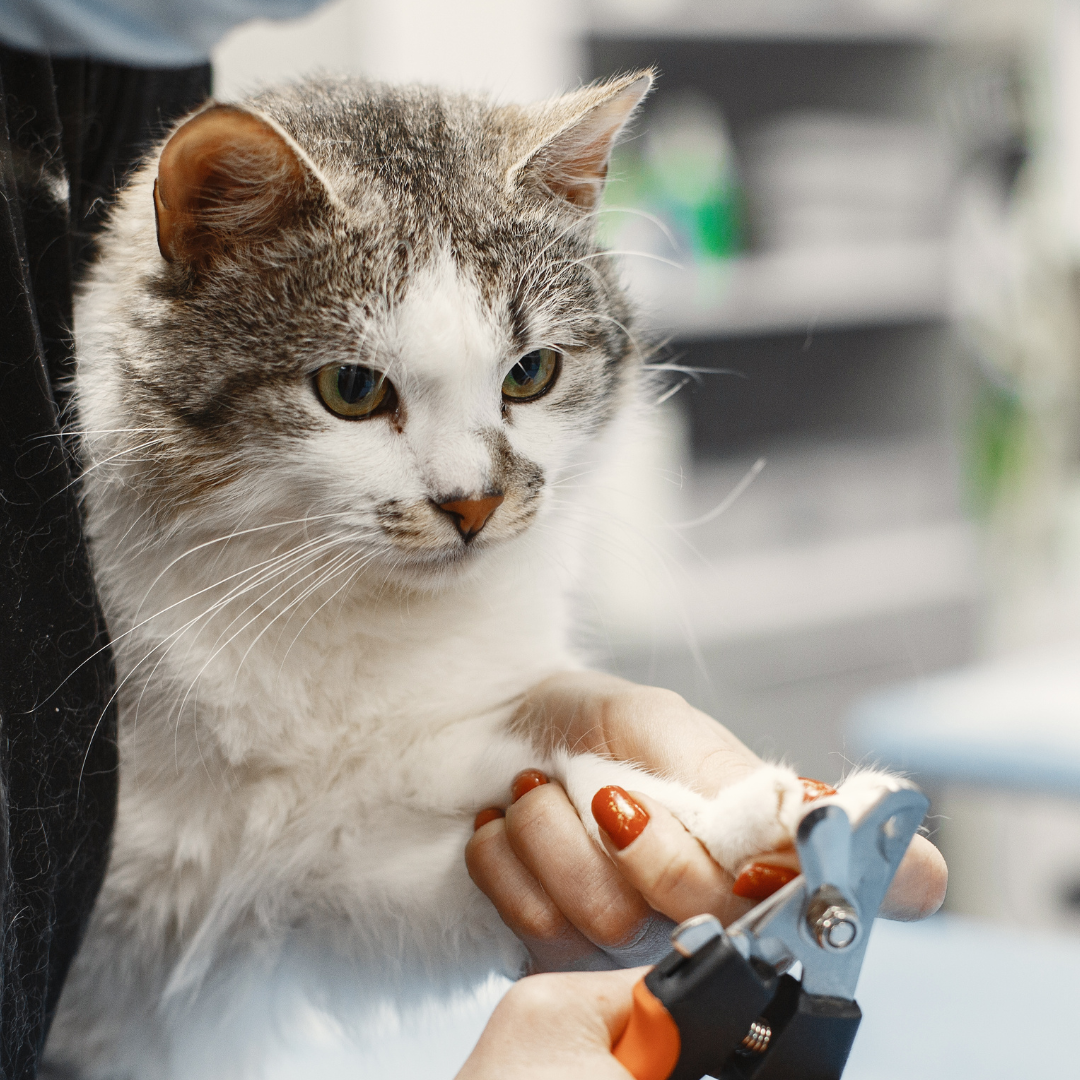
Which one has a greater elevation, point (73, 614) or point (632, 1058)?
point (73, 614)

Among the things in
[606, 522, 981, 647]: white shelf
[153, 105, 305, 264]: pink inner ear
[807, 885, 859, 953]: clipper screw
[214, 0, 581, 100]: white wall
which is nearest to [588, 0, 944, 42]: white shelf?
[214, 0, 581, 100]: white wall

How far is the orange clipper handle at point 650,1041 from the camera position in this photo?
42cm

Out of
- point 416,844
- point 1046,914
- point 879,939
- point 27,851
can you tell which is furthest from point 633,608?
point 27,851

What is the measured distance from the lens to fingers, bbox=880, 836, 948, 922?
47cm

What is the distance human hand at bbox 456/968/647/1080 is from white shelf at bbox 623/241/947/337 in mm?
1540

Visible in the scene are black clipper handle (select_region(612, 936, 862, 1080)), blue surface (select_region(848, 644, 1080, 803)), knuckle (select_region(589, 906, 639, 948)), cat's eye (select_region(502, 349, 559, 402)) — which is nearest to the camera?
black clipper handle (select_region(612, 936, 862, 1080))

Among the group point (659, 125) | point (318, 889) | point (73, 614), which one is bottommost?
point (318, 889)

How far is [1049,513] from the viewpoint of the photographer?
227cm

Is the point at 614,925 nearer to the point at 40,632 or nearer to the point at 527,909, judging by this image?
the point at 527,909

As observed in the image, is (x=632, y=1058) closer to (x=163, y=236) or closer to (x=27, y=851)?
Answer: (x=27, y=851)

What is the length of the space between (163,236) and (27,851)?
34cm

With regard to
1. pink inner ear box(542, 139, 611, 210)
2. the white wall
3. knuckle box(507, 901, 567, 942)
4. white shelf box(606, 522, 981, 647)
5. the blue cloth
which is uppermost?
the white wall

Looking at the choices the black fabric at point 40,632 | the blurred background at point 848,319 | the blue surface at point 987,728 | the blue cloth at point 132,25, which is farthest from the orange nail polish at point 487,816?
the blurred background at point 848,319

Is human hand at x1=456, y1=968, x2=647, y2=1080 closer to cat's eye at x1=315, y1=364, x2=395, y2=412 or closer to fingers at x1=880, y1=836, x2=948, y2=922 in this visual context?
fingers at x1=880, y1=836, x2=948, y2=922
